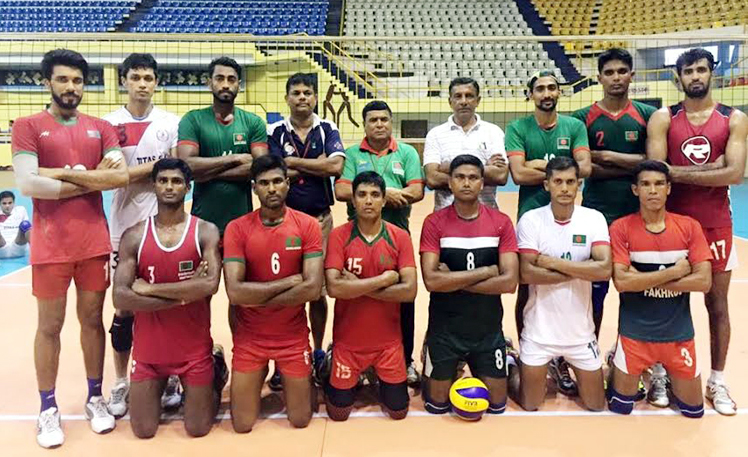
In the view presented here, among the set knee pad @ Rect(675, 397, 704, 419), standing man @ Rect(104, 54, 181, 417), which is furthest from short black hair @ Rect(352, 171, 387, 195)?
knee pad @ Rect(675, 397, 704, 419)

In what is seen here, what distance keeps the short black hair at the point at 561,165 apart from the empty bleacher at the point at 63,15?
80.8 ft

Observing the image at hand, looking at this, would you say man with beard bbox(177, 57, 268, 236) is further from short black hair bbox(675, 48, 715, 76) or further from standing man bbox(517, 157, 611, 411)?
short black hair bbox(675, 48, 715, 76)

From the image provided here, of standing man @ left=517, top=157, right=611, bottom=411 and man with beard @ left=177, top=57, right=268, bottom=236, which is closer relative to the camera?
standing man @ left=517, top=157, right=611, bottom=411

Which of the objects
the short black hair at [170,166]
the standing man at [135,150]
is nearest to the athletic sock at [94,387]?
the standing man at [135,150]

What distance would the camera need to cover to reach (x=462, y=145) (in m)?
4.43

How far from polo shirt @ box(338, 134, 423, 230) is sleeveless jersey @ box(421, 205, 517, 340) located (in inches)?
15.8

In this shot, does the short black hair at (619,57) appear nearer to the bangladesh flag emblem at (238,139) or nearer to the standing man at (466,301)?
the standing man at (466,301)

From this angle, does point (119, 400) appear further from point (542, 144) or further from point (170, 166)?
point (542, 144)

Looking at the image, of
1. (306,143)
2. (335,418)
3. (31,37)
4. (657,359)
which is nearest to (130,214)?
(306,143)

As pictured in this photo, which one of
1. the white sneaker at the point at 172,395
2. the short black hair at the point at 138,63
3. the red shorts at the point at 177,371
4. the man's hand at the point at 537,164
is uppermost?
the short black hair at the point at 138,63

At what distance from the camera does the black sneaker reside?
4.25 m

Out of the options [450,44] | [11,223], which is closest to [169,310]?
[11,223]

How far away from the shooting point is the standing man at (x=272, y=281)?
3713mm

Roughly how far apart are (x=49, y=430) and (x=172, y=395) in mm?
794
